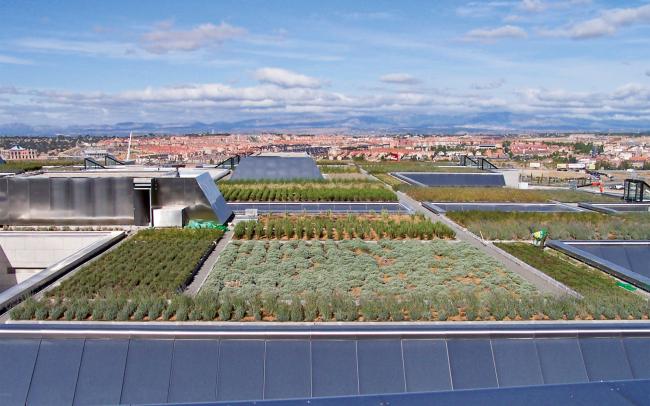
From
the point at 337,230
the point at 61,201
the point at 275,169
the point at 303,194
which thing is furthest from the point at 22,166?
the point at 337,230

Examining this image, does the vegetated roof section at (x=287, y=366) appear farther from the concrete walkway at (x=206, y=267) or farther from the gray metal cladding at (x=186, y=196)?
the gray metal cladding at (x=186, y=196)

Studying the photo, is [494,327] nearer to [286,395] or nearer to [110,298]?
[286,395]

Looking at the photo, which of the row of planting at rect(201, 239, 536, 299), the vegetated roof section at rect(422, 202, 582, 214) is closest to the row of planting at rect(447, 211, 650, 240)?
the vegetated roof section at rect(422, 202, 582, 214)

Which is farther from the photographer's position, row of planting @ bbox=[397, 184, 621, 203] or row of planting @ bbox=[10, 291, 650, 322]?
row of planting @ bbox=[397, 184, 621, 203]

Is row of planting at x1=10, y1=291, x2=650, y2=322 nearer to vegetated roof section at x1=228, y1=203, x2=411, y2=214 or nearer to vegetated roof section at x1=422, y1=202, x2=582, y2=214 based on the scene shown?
vegetated roof section at x1=228, y1=203, x2=411, y2=214

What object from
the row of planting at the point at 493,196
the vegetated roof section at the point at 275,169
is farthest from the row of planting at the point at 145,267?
the vegetated roof section at the point at 275,169

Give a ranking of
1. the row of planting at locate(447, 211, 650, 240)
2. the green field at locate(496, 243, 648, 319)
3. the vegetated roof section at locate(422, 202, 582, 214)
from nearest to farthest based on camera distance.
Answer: the green field at locate(496, 243, 648, 319) < the row of planting at locate(447, 211, 650, 240) < the vegetated roof section at locate(422, 202, 582, 214)
